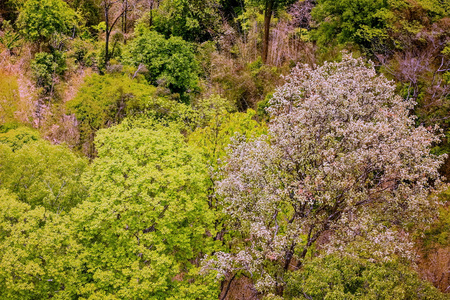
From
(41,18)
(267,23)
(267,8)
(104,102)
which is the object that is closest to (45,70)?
(41,18)

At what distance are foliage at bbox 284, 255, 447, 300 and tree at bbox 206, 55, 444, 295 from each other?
55cm

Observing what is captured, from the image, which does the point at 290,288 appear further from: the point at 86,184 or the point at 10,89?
the point at 10,89

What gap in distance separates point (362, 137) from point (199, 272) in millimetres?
8255

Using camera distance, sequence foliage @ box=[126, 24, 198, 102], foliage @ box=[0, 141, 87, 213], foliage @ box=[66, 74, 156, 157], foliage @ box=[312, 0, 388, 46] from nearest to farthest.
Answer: foliage @ box=[0, 141, 87, 213] → foliage @ box=[66, 74, 156, 157] → foliage @ box=[312, 0, 388, 46] → foliage @ box=[126, 24, 198, 102]

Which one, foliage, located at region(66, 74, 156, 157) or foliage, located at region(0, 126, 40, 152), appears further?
foliage, located at region(66, 74, 156, 157)

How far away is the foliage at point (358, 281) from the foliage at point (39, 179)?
10530 mm

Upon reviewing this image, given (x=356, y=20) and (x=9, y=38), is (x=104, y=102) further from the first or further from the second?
(x=356, y=20)

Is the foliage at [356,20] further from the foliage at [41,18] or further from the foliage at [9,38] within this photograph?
the foliage at [9,38]

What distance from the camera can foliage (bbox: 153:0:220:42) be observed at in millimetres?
35125

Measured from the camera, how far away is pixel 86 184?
1631 centimetres

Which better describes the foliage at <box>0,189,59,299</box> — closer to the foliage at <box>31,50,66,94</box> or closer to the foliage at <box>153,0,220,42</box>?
the foliage at <box>31,50,66,94</box>

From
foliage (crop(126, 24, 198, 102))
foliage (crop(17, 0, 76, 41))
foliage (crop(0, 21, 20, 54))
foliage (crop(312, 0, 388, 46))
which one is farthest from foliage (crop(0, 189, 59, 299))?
A: foliage (crop(0, 21, 20, 54))

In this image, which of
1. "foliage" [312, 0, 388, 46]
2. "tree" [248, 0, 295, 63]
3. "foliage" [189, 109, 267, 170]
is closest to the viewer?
"foliage" [189, 109, 267, 170]

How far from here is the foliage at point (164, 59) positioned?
29.2 m
